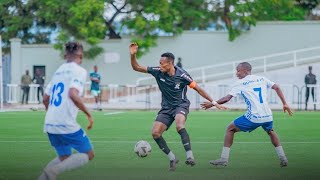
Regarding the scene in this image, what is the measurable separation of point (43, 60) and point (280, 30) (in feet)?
42.7

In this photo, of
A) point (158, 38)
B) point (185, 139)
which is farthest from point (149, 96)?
point (185, 139)

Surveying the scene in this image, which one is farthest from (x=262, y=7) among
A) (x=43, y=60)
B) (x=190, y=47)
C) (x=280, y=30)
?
(x=43, y=60)

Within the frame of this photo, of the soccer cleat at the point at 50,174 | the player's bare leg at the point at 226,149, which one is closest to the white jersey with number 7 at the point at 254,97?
the player's bare leg at the point at 226,149

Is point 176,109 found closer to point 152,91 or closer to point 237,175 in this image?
point 237,175

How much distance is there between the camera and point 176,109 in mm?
13875

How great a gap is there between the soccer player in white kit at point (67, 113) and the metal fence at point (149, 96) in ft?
87.2

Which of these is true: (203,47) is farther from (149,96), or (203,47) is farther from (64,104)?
(64,104)

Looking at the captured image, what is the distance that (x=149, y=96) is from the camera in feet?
125

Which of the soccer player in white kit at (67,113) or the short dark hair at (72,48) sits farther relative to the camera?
the short dark hair at (72,48)

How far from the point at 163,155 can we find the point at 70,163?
18.2 feet

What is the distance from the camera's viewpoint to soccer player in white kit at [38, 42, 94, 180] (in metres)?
9.97

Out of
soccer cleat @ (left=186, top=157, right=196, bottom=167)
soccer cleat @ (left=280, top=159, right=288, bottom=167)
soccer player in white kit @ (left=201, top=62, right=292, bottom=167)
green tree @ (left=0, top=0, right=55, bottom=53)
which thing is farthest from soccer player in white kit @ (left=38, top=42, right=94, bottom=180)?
green tree @ (left=0, top=0, right=55, bottom=53)

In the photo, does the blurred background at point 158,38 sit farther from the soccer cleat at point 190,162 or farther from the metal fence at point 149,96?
the soccer cleat at point 190,162

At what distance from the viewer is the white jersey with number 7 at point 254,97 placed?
13719 mm
